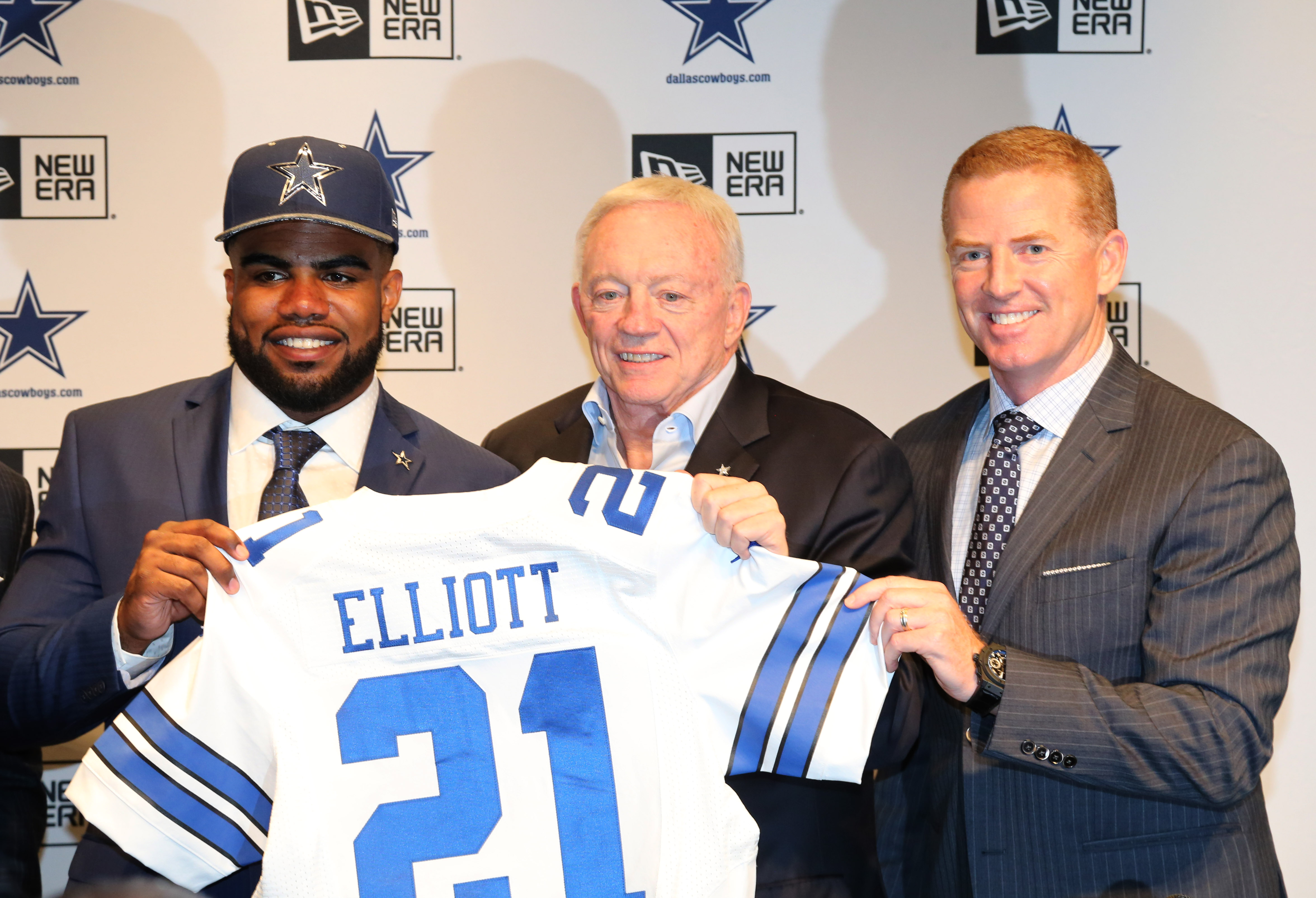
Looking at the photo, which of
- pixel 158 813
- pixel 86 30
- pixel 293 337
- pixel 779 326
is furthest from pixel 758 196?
pixel 158 813

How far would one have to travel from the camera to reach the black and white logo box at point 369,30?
3.12 metres

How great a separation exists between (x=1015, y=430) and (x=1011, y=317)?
0.24 metres

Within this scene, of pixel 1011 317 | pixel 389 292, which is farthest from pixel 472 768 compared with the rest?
pixel 1011 317

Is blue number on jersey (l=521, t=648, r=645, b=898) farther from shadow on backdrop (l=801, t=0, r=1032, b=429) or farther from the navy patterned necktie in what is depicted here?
shadow on backdrop (l=801, t=0, r=1032, b=429)

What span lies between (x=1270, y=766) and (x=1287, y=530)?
4.91ft

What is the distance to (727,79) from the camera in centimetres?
313

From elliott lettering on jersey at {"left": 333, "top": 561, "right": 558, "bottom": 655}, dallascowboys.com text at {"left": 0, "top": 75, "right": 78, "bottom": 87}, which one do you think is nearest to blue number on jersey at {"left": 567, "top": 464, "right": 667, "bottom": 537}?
elliott lettering on jersey at {"left": 333, "top": 561, "right": 558, "bottom": 655}

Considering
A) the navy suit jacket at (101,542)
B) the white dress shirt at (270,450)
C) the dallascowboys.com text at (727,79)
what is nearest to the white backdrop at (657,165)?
the dallascowboys.com text at (727,79)

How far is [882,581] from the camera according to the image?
1.71 meters

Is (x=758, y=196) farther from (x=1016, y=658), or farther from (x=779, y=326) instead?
(x=1016, y=658)

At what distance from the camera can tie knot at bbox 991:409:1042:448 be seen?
7.17ft

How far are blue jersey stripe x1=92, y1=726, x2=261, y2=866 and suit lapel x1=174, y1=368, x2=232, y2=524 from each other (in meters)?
0.40

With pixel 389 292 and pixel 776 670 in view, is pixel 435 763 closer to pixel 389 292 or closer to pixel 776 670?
pixel 776 670

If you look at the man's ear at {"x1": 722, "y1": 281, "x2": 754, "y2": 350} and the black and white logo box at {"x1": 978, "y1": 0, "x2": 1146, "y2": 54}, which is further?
the black and white logo box at {"x1": 978, "y1": 0, "x2": 1146, "y2": 54}
